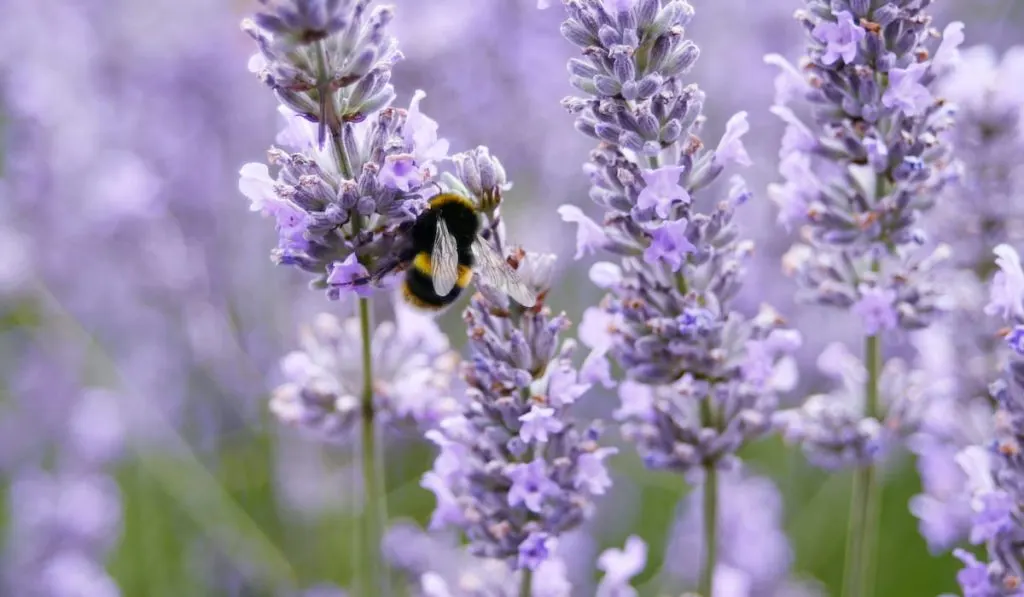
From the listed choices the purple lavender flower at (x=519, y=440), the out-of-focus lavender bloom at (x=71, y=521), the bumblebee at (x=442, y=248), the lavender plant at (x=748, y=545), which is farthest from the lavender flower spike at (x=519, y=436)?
the out-of-focus lavender bloom at (x=71, y=521)

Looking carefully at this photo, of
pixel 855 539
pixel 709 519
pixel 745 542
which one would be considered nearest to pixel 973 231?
pixel 855 539

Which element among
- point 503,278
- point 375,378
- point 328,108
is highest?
point 328,108

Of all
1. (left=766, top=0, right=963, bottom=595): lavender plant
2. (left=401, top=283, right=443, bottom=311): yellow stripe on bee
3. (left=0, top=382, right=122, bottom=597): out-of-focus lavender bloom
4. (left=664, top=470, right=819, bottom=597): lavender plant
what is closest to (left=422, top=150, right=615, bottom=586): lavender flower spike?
(left=401, top=283, right=443, bottom=311): yellow stripe on bee

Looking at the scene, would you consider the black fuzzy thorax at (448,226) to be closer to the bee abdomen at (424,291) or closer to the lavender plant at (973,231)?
the bee abdomen at (424,291)

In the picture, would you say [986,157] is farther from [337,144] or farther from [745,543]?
[337,144]

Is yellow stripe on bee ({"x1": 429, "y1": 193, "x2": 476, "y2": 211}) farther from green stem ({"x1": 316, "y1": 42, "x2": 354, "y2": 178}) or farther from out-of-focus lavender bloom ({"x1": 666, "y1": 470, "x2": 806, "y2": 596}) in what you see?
out-of-focus lavender bloom ({"x1": 666, "y1": 470, "x2": 806, "y2": 596})

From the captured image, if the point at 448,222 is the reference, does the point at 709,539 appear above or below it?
below
